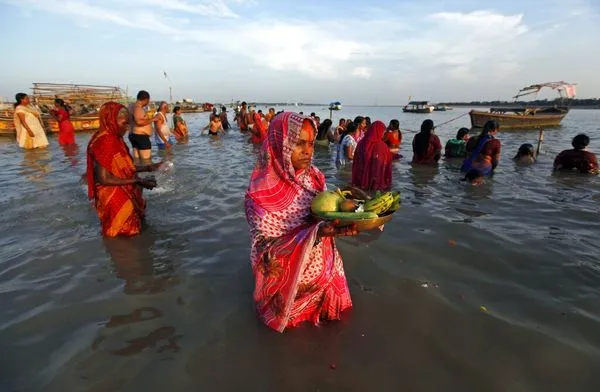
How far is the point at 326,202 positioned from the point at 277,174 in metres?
0.44

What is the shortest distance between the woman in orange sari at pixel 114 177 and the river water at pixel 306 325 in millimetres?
283

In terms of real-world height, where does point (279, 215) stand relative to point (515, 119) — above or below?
below

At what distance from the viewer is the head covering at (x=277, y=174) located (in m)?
2.33

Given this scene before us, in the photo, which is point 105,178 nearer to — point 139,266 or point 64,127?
point 139,266

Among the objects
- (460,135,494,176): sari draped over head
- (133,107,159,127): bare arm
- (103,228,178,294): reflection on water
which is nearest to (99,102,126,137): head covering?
(103,228,178,294): reflection on water

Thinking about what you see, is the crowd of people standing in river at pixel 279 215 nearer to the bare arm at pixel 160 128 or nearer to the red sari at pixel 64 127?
the bare arm at pixel 160 128

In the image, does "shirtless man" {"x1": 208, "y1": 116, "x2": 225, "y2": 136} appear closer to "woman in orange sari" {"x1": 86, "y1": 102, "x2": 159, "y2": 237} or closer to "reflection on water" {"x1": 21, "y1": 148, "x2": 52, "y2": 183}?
"reflection on water" {"x1": 21, "y1": 148, "x2": 52, "y2": 183}

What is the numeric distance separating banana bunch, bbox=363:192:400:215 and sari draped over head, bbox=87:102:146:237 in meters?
3.30

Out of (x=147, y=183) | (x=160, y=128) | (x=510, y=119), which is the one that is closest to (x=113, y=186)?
(x=147, y=183)

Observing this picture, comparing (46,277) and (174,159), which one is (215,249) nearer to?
(46,277)

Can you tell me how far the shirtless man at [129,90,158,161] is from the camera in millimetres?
7590

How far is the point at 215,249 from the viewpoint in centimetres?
441

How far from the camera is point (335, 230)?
2105mm

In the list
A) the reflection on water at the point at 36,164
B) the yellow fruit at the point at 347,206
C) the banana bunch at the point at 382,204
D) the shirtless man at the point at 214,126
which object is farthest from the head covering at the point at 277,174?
the shirtless man at the point at 214,126
